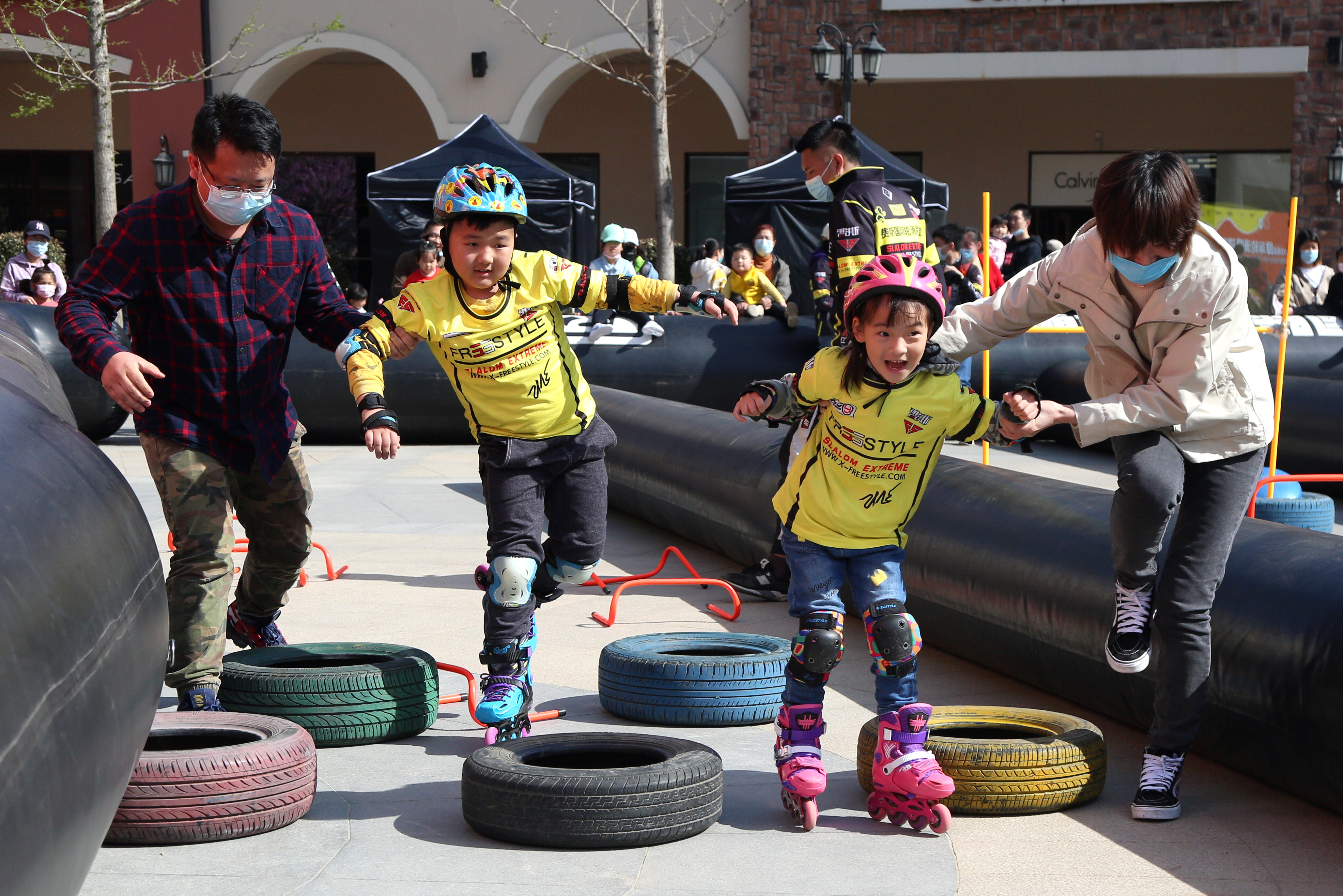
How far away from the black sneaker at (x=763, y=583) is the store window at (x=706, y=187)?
71.5ft

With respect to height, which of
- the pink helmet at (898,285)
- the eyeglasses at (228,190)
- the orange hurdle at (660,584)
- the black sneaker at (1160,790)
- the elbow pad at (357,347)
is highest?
the eyeglasses at (228,190)

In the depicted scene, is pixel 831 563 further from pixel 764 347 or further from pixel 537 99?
pixel 537 99

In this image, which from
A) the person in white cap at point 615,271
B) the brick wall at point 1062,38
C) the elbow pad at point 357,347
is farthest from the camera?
the brick wall at point 1062,38

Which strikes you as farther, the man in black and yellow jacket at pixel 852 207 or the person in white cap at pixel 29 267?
the person in white cap at pixel 29 267

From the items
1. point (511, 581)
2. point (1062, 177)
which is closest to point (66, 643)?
point (511, 581)

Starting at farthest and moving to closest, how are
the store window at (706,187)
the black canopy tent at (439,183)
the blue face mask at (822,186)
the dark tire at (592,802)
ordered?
1. the store window at (706,187)
2. the black canopy tent at (439,183)
3. the blue face mask at (822,186)
4. the dark tire at (592,802)

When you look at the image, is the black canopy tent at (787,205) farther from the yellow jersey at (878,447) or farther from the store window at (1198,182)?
the yellow jersey at (878,447)

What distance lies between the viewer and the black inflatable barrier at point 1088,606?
4.07m

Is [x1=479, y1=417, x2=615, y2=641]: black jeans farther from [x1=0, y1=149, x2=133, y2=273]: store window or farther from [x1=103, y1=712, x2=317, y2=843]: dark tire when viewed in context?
[x1=0, y1=149, x2=133, y2=273]: store window

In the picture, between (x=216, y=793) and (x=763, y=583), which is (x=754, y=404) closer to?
(x=216, y=793)

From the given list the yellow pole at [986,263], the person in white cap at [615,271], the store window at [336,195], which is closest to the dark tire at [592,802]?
the yellow pole at [986,263]

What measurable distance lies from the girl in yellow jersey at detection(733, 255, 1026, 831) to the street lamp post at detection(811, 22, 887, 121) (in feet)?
52.3

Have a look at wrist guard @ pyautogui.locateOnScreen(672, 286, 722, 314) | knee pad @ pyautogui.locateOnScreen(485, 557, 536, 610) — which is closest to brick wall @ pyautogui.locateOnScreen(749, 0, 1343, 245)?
wrist guard @ pyautogui.locateOnScreen(672, 286, 722, 314)

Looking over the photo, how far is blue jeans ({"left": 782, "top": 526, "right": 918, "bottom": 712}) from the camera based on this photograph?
4.09 metres
